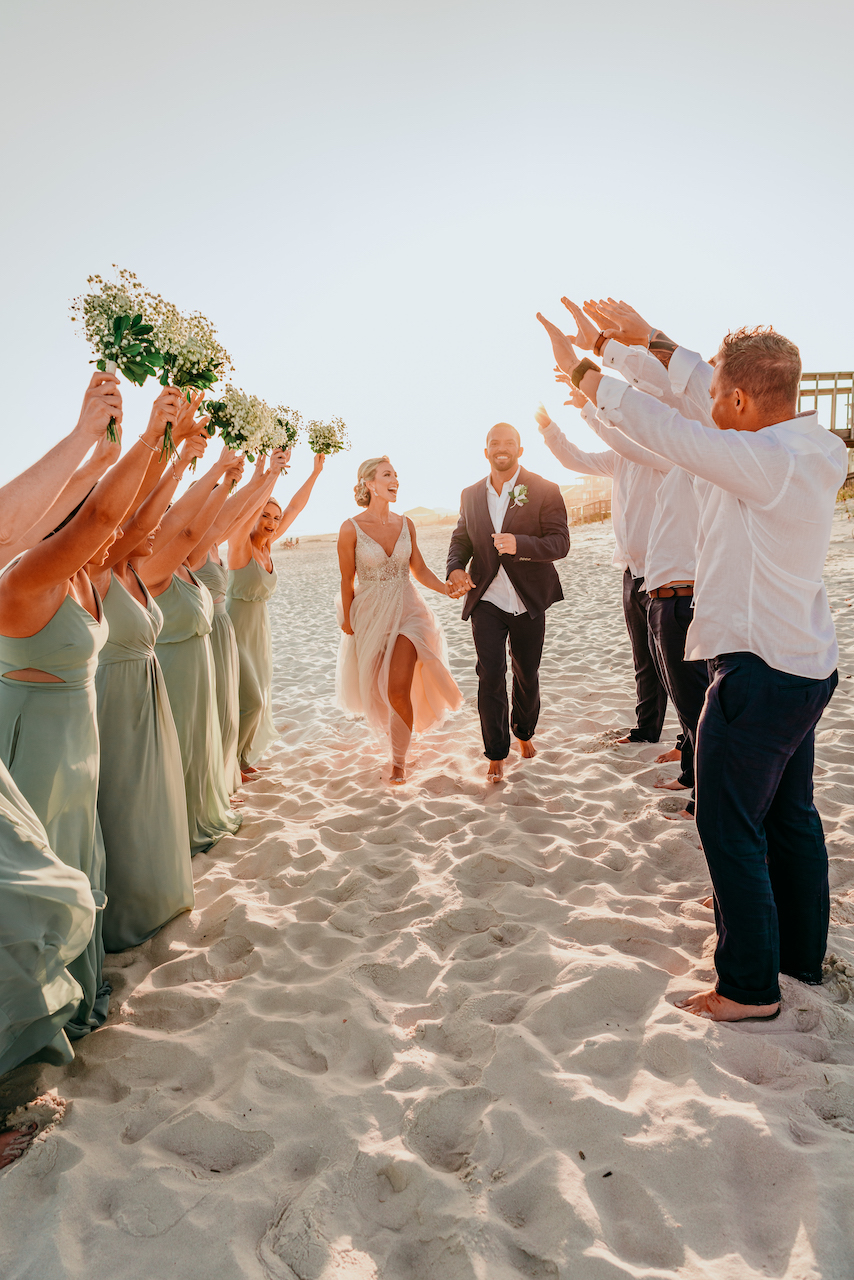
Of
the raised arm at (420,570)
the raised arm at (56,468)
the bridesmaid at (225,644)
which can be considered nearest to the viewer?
the raised arm at (56,468)

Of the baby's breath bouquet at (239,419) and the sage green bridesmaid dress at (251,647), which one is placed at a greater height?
the baby's breath bouquet at (239,419)

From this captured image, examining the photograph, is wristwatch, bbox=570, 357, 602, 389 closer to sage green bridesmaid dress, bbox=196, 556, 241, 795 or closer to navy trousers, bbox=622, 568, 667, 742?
navy trousers, bbox=622, 568, 667, 742

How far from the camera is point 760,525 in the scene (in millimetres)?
2289

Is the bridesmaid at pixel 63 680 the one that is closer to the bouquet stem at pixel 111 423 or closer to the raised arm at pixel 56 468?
the bouquet stem at pixel 111 423

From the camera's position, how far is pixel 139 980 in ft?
9.87

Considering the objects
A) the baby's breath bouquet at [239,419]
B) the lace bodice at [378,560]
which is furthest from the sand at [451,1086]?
the baby's breath bouquet at [239,419]

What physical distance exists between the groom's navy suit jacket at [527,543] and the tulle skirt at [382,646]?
396 millimetres

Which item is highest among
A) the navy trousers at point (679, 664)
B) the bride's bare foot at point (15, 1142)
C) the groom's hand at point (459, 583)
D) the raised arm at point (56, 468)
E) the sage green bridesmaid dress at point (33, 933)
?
the raised arm at point (56, 468)

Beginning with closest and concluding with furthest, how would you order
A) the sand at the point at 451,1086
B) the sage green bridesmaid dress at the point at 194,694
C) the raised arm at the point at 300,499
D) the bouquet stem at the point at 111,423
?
the sand at the point at 451,1086, the bouquet stem at the point at 111,423, the sage green bridesmaid dress at the point at 194,694, the raised arm at the point at 300,499

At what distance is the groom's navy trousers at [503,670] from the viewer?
518 cm

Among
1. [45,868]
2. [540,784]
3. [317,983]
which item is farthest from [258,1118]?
[540,784]

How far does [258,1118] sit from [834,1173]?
1624 millimetres

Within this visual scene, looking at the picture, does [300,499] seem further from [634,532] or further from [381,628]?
[634,532]

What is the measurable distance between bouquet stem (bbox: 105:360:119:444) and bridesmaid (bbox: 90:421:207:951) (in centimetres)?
86
